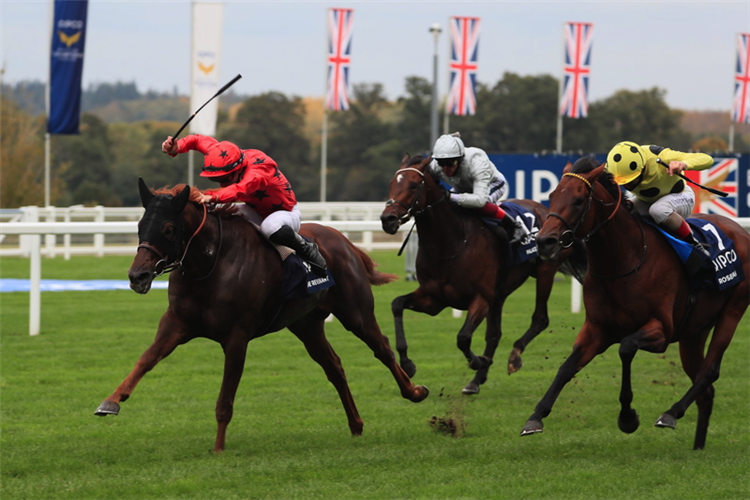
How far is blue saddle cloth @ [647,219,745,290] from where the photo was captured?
5715 mm

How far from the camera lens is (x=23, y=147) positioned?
29.6 meters

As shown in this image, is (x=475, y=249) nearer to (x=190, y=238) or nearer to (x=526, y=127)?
(x=190, y=238)

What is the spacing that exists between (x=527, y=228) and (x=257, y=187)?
3.27m

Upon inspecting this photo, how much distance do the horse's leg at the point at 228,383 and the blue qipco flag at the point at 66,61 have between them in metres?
17.2

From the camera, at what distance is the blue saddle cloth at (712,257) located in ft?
18.7

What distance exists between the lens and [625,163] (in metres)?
5.65

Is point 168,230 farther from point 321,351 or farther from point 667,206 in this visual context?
point 667,206

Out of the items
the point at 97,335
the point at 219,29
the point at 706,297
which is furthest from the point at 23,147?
the point at 706,297

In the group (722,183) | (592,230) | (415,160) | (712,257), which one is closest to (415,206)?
(415,160)

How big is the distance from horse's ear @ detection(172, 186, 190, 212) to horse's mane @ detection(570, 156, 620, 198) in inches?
78.8

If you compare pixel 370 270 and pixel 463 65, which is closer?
pixel 370 270

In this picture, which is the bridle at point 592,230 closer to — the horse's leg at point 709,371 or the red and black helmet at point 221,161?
the horse's leg at point 709,371

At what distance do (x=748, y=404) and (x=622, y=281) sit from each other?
7.00 feet

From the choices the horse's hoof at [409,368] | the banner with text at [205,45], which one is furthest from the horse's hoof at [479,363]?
the banner with text at [205,45]
